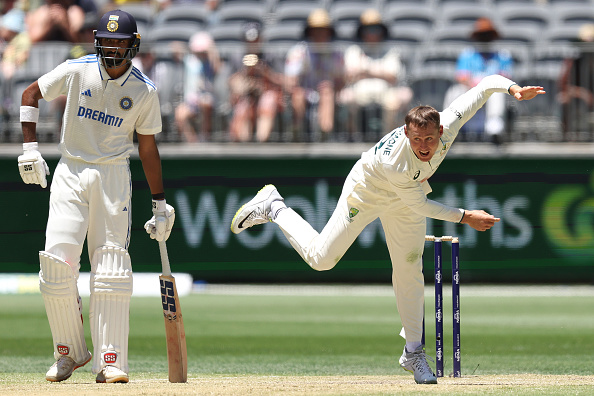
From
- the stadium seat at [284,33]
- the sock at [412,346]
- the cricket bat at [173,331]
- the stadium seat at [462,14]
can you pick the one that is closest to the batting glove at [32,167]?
the cricket bat at [173,331]

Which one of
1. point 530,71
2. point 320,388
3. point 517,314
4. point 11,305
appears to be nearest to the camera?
point 320,388

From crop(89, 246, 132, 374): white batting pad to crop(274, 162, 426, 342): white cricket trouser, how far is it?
1491 mm

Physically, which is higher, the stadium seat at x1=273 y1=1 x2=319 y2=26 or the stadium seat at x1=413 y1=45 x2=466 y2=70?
the stadium seat at x1=273 y1=1 x2=319 y2=26

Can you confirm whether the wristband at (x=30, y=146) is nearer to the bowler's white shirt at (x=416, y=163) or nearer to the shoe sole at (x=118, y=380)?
the shoe sole at (x=118, y=380)

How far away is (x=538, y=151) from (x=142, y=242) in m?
5.76

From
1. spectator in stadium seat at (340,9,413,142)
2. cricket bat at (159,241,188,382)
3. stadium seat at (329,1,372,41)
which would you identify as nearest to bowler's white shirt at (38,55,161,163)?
cricket bat at (159,241,188,382)

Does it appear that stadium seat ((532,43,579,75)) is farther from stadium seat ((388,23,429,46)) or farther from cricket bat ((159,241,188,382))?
cricket bat ((159,241,188,382))

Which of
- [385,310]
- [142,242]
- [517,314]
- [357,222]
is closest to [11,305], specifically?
[142,242]

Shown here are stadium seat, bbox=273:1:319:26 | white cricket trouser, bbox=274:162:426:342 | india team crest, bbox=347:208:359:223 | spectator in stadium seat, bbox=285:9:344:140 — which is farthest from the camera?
stadium seat, bbox=273:1:319:26

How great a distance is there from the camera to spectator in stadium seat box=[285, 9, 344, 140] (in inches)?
563

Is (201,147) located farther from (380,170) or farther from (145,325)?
(380,170)

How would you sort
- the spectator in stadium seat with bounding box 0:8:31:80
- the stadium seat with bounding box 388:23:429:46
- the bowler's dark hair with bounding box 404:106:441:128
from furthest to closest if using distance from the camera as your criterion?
the stadium seat with bounding box 388:23:429:46, the spectator in stadium seat with bounding box 0:8:31:80, the bowler's dark hair with bounding box 404:106:441:128

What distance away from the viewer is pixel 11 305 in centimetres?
1290

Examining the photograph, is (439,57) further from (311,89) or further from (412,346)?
(412,346)
